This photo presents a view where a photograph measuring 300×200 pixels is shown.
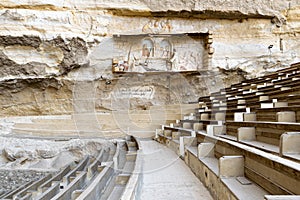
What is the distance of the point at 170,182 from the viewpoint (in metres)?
3.03

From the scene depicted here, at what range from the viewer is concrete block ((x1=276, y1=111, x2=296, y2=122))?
281cm

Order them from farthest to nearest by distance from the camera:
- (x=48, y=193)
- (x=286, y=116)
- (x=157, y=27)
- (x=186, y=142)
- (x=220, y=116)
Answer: (x=157, y=27) → (x=220, y=116) → (x=186, y=142) → (x=48, y=193) → (x=286, y=116)

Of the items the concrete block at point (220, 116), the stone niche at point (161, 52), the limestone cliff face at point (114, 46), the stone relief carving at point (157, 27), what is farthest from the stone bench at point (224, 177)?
the stone relief carving at point (157, 27)

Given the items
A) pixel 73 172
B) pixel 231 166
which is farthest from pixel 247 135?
pixel 73 172

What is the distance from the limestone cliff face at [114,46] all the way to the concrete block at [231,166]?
837cm

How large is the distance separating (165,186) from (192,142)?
4.49ft

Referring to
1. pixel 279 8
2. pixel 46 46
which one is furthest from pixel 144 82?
pixel 279 8

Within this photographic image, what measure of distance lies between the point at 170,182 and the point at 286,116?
1354 millimetres

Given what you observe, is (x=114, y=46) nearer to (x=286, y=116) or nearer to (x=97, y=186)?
(x=97, y=186)

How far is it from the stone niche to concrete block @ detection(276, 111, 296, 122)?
8004mm

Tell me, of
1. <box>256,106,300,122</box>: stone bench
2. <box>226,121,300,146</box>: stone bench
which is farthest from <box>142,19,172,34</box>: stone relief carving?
<box>226,121,300,146</box>: stone bench

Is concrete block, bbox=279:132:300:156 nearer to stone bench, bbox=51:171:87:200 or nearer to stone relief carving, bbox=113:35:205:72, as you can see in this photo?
stone bench, bbox=51:171:87:200

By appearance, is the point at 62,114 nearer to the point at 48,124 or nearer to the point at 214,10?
the point at 48,124

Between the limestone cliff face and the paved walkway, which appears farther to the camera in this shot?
the limestone cliff face
